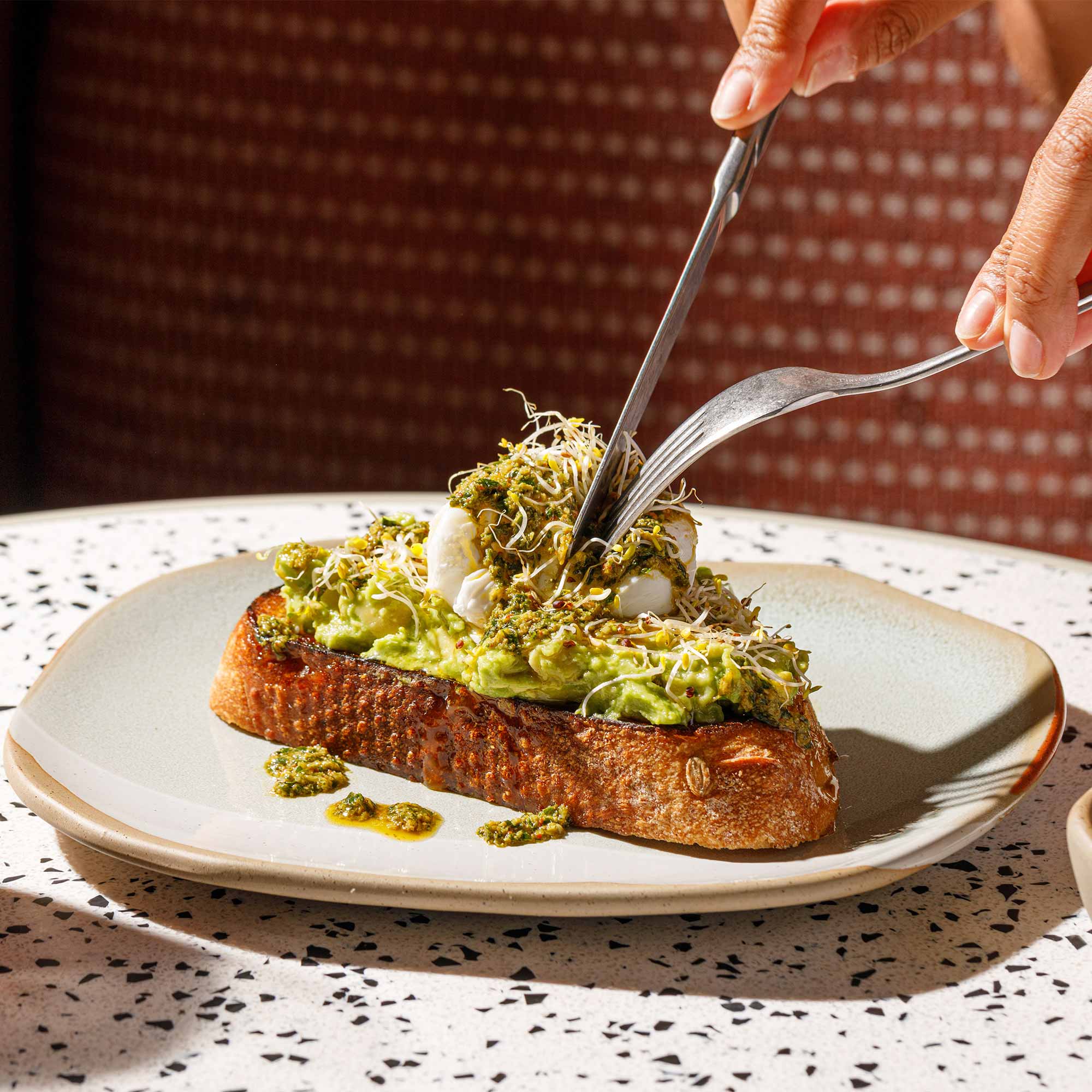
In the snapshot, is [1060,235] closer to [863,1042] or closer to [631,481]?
[631,481]

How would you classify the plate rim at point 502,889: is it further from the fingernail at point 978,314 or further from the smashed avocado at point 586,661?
the fingernail at point 978,314

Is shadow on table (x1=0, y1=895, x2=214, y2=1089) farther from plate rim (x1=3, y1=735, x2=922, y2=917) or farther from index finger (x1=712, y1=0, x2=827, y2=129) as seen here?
index finger (x1=712, y1=0, x2=827, y2=129)

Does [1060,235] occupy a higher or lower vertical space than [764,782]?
higher

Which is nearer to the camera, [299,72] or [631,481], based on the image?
[631,481]

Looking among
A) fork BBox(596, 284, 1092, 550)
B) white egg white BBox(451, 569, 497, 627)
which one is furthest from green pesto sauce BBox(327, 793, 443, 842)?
fork BBox(596, 284, 1092, 550)

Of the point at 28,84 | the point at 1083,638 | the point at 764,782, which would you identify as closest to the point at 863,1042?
the point at 764,782

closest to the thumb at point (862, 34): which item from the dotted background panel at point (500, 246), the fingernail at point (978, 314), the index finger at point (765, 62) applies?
the index finger at point (765, 62)

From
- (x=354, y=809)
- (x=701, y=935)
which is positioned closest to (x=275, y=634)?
(x=354, y=809)

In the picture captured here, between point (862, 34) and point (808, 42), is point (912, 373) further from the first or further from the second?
point (862, 34)
